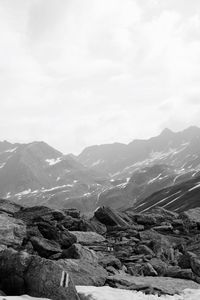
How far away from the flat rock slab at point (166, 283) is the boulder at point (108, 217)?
2147cm

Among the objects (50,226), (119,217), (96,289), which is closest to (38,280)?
(96,289)

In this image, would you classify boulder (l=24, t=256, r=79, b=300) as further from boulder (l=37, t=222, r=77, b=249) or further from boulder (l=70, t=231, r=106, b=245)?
boulder (l=70, t=231, r=106, b=245)

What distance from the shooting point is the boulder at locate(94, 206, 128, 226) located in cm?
4681

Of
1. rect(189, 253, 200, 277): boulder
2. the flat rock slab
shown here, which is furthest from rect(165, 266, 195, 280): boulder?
rect(189, 253, 200, 277): boulder

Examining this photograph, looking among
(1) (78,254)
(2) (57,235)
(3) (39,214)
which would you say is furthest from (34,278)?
(3) (39,214)

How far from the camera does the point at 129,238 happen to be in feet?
130

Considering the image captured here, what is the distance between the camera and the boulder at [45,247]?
28.7 m

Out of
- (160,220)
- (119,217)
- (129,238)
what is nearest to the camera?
(129,238)

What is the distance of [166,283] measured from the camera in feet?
76.9

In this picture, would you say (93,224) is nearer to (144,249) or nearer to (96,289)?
(144,249)

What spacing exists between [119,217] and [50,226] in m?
15.9

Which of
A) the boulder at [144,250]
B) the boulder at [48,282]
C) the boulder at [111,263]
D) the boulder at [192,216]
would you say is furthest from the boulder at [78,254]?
the boulder at [192,216]

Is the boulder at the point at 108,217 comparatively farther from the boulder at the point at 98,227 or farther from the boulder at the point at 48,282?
the boulder at the point at 48,282

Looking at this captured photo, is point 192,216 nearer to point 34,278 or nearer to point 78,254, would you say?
point 78,254
